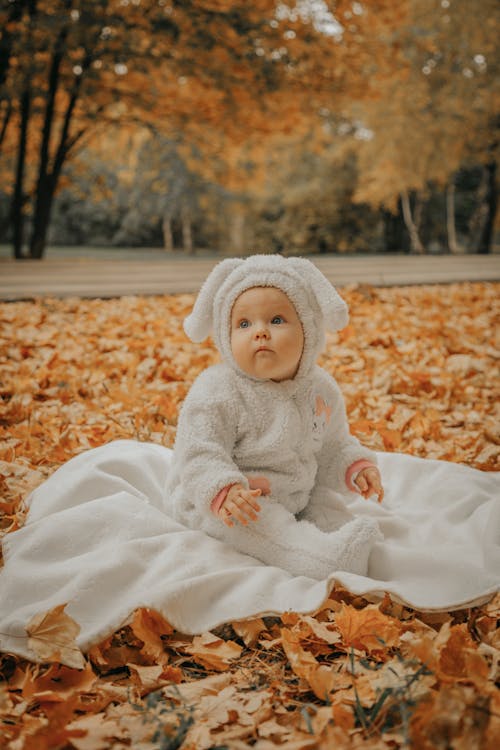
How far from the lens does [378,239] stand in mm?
14438

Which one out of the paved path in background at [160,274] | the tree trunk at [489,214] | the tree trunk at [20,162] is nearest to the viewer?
the paved path in background at [160,274]

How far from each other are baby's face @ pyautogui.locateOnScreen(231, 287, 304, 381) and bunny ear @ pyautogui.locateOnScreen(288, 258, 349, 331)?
8 centimetres

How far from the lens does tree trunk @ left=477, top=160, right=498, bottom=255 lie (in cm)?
1195

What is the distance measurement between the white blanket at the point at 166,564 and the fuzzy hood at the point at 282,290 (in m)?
0.52

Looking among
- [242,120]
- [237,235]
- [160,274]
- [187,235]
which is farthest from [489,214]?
[160,274]

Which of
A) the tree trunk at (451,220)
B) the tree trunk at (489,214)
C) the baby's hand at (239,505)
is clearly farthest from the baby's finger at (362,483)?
the tree trunk at (451,220)

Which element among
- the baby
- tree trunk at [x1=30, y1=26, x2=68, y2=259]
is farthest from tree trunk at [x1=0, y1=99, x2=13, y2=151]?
the baby

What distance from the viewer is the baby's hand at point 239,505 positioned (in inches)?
62.1

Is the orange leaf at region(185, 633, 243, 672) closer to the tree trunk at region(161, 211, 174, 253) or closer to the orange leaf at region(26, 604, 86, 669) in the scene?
the orange leaf at region(26, 604, 86, 669)

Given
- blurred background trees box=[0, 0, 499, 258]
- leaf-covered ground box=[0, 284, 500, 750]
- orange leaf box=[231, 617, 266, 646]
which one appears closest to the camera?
leaf-covered ground box=[0, 284, 500, 750]

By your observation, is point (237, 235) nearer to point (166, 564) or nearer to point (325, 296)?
point (325, 296)

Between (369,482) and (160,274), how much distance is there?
6839mm

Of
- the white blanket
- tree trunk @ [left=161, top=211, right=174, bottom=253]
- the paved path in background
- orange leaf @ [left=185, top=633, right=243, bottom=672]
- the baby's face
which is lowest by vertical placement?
orange leaf @ [left=185, top=633, right=243, bottom=672]

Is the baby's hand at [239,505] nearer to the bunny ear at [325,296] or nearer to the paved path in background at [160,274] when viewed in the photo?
the bunny ear at [325,296]
